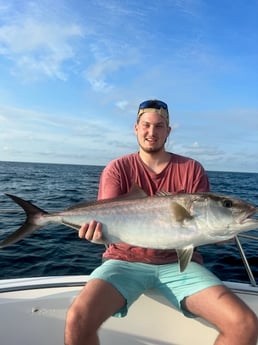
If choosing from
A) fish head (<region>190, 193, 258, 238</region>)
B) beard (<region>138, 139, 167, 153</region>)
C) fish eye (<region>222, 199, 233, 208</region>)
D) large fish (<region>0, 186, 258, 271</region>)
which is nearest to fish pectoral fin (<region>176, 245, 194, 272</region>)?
large fish (<region>0, 186, 258, 271</region>)

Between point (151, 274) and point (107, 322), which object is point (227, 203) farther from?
point (107, 322)

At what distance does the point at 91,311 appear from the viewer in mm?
3109

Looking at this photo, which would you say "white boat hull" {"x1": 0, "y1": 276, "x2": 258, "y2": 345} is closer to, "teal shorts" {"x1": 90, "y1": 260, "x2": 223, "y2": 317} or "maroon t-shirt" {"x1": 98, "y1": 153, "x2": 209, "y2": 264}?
"teal shorts" {"x1": 90, "y1": 260, "x2": 223, "y2": 317}

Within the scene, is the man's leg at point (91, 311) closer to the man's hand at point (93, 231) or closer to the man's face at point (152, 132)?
the man's hand at point (93, 231)

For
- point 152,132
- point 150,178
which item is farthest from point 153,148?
point 150,178

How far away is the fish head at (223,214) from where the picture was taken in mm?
3219

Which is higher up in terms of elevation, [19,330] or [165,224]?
[165,224]

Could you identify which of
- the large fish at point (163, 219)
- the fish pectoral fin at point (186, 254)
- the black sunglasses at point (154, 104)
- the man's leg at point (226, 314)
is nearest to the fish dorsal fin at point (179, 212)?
the large fish at point (163, 219)

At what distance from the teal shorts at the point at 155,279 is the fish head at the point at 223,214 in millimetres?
535

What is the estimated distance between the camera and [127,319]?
3.79 meters

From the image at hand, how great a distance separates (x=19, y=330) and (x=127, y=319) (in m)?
1.02

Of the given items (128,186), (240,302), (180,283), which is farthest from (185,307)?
(128,186)

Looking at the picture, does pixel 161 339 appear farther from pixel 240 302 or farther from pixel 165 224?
pixel 165 224

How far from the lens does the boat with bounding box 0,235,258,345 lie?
367 cm
